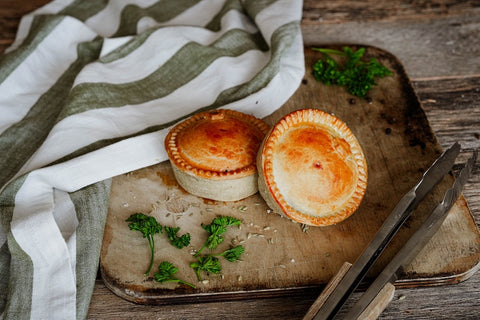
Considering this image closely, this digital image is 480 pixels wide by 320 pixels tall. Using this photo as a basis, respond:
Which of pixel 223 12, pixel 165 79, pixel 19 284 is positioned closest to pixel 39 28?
pixel 165 79

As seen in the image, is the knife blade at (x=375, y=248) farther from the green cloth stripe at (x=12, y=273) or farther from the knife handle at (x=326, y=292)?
the green cloth stripe at (x=12, y=273)

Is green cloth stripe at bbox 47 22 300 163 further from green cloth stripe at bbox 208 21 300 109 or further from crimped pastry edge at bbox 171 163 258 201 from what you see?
crimped pastry edge at bbox 171 163 258 201

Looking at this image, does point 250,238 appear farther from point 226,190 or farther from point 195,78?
point 195,78

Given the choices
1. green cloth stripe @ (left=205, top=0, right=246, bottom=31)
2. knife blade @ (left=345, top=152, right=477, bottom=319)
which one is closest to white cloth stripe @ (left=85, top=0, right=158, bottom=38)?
green cloth stripe @ (left=205, top=0, right=246, bottom=31)

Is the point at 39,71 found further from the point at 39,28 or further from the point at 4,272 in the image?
the point at 4,272

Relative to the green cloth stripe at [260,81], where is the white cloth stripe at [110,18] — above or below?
above

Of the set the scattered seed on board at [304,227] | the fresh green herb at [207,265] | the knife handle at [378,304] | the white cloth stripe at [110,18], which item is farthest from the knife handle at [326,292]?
the white cloth stripe at [110,18]
